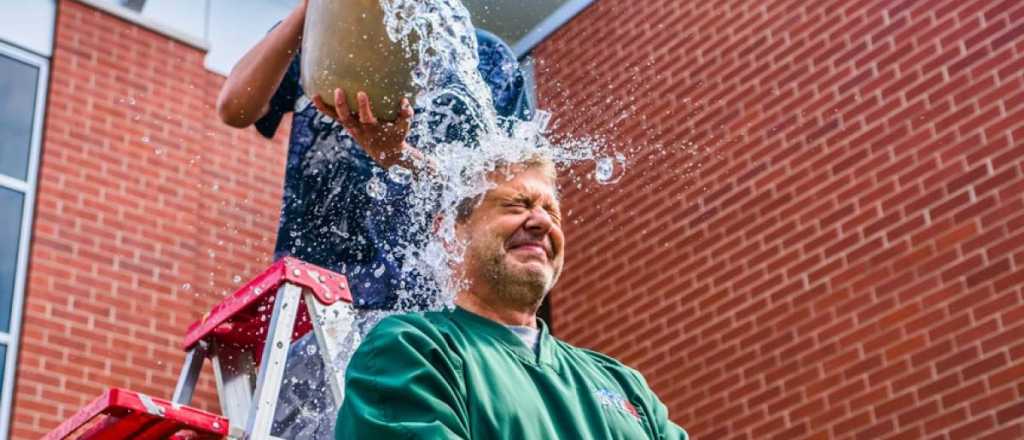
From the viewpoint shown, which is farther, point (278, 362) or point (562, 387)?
point (278, 362)

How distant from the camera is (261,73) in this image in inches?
155

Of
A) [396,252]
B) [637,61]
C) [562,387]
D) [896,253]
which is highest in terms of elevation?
[637,61]

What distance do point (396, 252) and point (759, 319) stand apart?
12.4ft

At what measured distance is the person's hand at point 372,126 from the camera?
344cm

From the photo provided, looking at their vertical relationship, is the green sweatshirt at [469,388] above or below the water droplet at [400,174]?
below

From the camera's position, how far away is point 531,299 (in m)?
3.10

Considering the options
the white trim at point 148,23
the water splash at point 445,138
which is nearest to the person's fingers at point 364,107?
the water splash at point 445,138

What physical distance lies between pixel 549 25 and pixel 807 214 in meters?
2.31

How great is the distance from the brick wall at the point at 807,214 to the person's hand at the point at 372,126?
3.65 meters

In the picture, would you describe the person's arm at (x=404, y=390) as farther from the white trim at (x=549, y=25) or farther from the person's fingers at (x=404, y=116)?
the white trim at (x=549, y=25)

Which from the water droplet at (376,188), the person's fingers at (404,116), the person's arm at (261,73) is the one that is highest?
the person's arm at (261,73)

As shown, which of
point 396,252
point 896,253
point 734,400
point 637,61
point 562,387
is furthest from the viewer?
point 637,61

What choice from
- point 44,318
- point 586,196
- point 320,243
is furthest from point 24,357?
point 320,243

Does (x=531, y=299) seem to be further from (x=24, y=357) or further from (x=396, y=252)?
(x=24, y=357)
